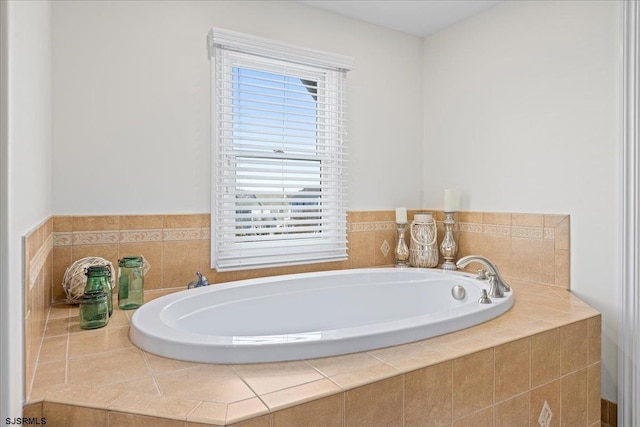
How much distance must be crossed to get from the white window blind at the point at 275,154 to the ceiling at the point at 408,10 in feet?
1.15

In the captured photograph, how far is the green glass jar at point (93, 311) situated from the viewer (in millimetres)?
1562

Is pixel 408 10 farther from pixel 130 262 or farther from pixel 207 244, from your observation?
pixel 130 262

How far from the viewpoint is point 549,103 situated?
7.59 feet

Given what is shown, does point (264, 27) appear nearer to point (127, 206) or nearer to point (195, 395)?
point (127, 206)

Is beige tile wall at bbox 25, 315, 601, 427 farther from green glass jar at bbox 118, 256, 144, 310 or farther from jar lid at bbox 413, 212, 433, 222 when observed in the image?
jar lid at bbox 413, 212, 433, 222

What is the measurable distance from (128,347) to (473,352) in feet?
3.91

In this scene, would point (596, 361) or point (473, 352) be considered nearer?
point (473, 352)

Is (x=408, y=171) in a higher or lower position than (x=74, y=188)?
higher

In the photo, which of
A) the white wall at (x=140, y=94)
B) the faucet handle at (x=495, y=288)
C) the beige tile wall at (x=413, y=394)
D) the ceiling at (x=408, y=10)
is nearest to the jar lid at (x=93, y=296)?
the beige tile wall at (x=413, y=394)

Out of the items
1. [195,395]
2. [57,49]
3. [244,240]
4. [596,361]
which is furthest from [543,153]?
[57,49]

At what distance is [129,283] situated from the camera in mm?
1848

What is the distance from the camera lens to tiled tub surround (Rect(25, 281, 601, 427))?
978 millimetres

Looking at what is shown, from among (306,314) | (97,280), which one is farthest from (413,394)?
(97,280)

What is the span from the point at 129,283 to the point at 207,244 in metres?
0.54
